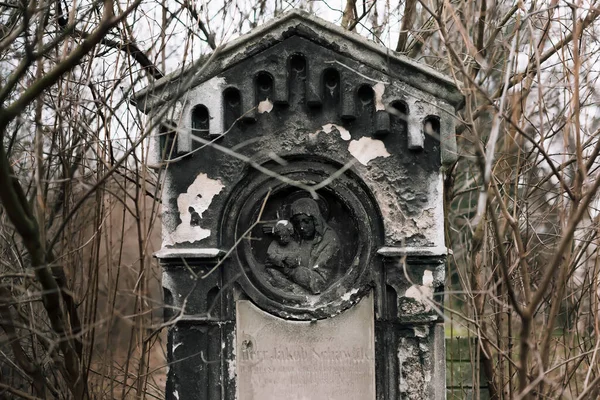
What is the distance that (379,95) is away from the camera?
471cm

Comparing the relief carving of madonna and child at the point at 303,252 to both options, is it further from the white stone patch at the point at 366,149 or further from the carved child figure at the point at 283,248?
the white stone patch at the point at 366,149

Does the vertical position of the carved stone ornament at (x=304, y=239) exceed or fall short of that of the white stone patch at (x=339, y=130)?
it falls short

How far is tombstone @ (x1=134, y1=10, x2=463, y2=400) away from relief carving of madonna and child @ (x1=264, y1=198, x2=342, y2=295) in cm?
1

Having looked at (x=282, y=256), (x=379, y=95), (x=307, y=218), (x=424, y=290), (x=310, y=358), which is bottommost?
(x=310, y=358)

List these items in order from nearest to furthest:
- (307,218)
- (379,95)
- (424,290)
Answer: (424,290), (379,95), (307,218)

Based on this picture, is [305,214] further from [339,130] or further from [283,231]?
[339,130]

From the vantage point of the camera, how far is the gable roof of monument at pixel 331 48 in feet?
15.4

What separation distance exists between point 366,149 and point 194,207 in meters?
1.25

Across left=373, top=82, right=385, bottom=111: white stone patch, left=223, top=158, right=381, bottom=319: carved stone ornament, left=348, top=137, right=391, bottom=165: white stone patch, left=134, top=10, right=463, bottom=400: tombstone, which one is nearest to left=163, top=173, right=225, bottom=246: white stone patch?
left=134, top=10, right=463, bottom=400: tombstone

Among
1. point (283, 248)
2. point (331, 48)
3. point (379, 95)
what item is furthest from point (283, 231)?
point (331, 48)

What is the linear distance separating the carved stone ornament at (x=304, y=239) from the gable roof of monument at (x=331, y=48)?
0.77 m

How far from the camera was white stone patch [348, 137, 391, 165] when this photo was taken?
4.71 m

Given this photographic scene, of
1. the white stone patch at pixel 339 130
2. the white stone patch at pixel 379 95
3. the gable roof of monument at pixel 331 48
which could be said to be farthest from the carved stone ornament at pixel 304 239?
the gable roof of monument at pixel 331 48

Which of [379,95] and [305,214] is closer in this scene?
[379,95]
